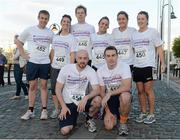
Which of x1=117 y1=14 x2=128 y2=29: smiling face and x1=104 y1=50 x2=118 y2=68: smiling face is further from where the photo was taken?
x1=117 y1=14 x2=128 y2=29: smiling face

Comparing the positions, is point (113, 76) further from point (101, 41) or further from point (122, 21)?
point (122, 21)

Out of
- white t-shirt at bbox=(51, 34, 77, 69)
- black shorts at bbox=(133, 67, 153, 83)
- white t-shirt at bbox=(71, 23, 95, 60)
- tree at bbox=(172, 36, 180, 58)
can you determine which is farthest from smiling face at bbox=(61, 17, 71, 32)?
tree at bbox=(172, 36, 180, 58)

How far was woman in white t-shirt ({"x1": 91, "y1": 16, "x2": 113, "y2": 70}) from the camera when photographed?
306 inches

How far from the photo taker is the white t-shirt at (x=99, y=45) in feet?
25.6

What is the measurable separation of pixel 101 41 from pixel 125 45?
18.5 inches

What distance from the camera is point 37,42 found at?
25.8ft

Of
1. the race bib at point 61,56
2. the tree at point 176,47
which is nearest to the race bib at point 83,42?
the race bib at point 61,56

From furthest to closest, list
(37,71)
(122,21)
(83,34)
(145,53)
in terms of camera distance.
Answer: (83,34) → (37,71) → (122,21) → (145,53)

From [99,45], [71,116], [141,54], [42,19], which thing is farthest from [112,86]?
[42,19]

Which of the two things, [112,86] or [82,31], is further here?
[82,31]

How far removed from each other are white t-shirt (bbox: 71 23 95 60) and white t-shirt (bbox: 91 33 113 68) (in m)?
0.15

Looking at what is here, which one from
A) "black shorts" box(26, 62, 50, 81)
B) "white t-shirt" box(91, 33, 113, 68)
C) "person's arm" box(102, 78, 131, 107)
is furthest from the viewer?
"black shorts" box(26, 62, 50, 81)

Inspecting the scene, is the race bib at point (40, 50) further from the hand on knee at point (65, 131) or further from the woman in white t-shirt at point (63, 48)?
the hand on knee at point (65, 131)

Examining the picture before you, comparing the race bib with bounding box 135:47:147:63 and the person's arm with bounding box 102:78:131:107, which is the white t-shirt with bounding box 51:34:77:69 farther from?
the person's arm with bounding box 102:78:131:107
